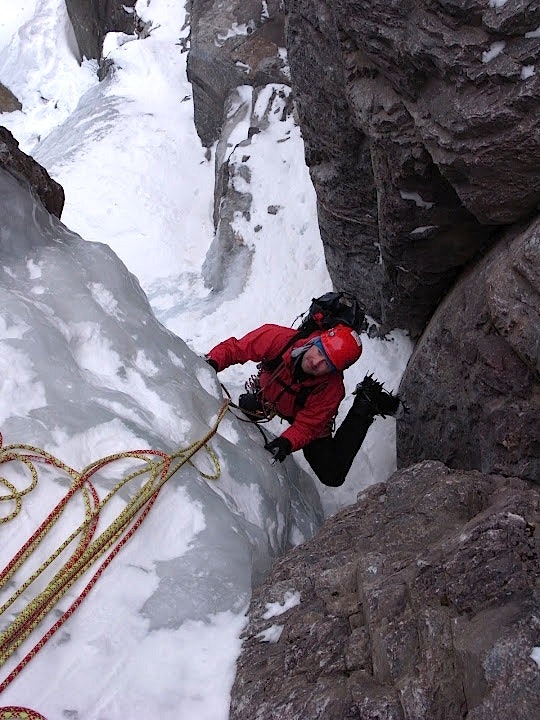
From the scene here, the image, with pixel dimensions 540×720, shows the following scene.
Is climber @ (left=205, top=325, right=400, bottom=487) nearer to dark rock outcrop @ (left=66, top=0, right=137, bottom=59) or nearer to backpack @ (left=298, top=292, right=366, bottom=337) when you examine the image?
backpack @ (left=298, top=292, right=366, bottom=337)

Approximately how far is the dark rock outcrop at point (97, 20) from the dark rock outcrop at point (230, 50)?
369cm

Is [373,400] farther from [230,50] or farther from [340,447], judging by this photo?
[230,50]

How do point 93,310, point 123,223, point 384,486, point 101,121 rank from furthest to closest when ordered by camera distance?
point 101,121 → point 123,223 → point 93,310 → point 384,486

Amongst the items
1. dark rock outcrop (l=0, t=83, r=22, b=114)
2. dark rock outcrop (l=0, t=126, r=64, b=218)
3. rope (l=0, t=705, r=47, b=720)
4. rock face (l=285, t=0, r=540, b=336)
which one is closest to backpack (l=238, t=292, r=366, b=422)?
rock face (l=285, t=0, r=540, b=336)

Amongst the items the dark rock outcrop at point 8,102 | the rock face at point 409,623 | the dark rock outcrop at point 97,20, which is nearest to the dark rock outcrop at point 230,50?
the dark rock outcrop at point 97,20

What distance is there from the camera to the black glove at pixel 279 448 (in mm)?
3300

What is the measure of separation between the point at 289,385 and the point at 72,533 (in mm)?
1763

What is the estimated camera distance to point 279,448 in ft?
10.9

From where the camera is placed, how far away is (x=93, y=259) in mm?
3389

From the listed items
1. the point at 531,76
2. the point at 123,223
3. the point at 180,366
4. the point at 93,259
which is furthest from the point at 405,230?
the point at 123,223

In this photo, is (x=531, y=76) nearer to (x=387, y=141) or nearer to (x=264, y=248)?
(x=387, y=141)

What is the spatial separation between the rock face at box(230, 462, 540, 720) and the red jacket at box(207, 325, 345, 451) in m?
1.26

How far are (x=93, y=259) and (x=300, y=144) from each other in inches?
153

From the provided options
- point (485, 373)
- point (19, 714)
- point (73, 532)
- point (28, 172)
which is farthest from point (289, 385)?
point (19, 714)
